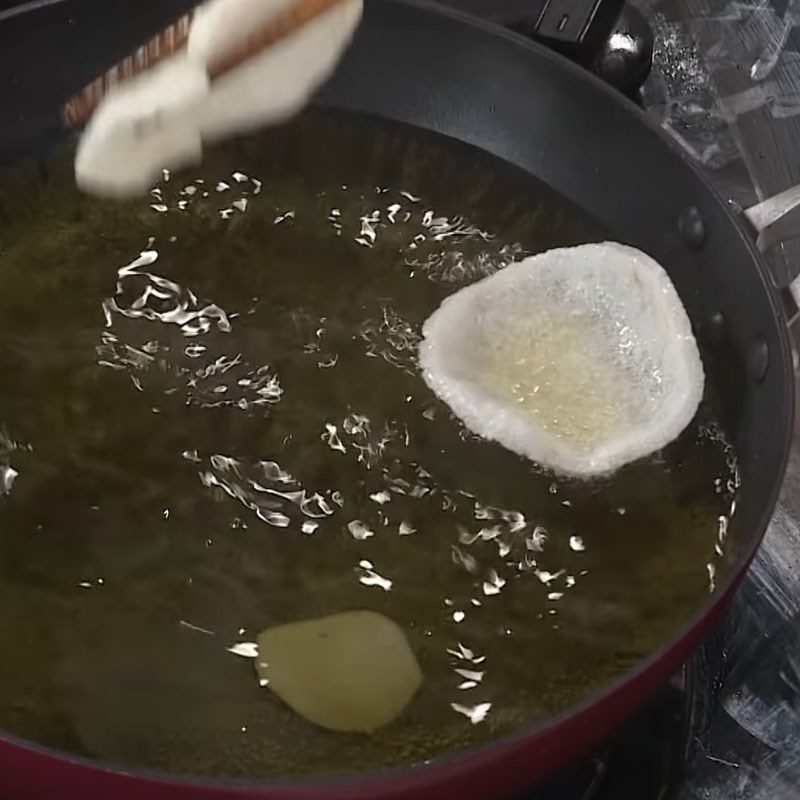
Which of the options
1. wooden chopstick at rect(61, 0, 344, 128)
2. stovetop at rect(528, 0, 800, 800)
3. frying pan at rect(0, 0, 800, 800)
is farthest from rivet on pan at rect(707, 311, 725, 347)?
wooden chopstick at rect(61, 0, 344, 128)

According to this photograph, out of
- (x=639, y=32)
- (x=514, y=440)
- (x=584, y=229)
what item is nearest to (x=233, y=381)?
(x=514, y=440)

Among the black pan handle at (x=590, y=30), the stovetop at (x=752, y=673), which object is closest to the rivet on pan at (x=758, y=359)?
the stovetop at (x=752, y=673)

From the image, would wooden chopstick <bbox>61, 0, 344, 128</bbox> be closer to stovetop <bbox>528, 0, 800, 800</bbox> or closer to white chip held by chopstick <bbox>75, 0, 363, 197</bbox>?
white chip held by chopstick <bbox>75, 0, 363, 197</bbox>

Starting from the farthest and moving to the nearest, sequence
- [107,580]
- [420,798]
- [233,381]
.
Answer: [233,381], [107,580], [420,798]

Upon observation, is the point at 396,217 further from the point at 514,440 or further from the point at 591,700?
the point at 591,700

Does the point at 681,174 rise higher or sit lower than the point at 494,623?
higher

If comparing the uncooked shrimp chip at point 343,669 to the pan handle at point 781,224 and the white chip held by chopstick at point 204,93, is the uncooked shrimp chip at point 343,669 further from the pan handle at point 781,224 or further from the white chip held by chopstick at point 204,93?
the pan handle at point 781,224

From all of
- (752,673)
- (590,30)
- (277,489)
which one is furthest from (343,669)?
(590,30)

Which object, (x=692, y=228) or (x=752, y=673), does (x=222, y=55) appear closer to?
(x=692, y=228)
